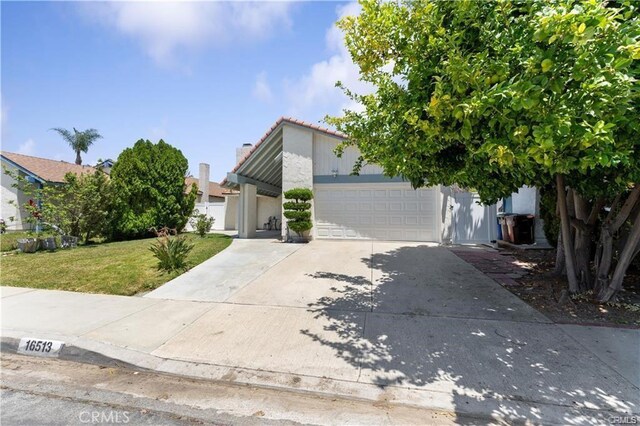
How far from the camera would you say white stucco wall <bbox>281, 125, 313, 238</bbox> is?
12.8 metres

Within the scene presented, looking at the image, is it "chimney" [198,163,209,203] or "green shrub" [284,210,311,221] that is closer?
"green shrub" [284,210,311,221]

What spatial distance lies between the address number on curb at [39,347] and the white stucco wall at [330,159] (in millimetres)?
10210

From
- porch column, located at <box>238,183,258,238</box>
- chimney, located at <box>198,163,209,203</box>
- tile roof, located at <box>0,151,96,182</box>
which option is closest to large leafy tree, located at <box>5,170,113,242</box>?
porch column, located at <box>238,183,258,238</box>

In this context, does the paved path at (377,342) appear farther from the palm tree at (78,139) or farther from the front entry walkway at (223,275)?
the palm tree at (78,139)

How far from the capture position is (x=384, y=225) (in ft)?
41.1

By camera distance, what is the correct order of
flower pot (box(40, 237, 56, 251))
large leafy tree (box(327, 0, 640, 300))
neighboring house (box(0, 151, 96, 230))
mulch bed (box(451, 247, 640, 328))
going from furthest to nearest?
neighboring house (box(0, 151, 96, 230)) → flower pot (box(40, 237, 56, 251)) → mulch bed (box(451, 247, 640, 328)) → large leafy tree (box(327, 0, 640, 300))

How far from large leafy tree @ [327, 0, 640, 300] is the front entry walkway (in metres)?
4.27

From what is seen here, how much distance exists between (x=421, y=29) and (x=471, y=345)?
Answer: 4.08 m

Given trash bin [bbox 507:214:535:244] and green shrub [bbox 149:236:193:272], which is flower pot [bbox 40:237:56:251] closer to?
green shrub [bbox 149:236:193:272]

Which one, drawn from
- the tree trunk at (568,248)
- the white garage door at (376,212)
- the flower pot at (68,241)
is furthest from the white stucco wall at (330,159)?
the flower pot at (68,241)

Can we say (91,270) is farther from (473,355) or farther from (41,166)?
(41,166)

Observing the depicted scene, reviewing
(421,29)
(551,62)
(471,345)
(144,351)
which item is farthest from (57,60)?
(471,345)

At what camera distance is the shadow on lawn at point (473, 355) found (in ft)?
9.12

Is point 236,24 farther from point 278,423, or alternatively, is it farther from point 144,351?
point 278,423
